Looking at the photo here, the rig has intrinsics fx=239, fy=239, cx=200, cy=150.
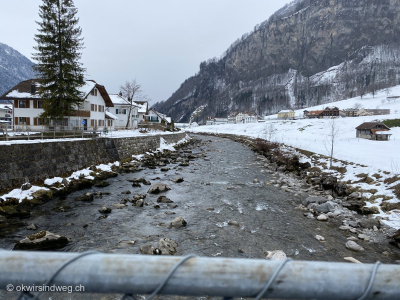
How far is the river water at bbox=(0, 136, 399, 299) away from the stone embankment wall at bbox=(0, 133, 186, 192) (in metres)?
3.27

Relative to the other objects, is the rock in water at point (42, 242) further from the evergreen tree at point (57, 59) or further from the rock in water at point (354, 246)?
the evergreen tree at point (57, 59)

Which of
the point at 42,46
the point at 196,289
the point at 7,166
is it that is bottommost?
the point at 7,166

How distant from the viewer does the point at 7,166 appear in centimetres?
1490

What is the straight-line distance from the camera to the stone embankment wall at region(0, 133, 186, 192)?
15070 mm

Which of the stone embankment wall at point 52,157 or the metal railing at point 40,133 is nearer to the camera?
the stone embankment wall at point 52,157

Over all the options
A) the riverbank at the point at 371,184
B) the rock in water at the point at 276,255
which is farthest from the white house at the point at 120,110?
the rock in water at the point at 276,255

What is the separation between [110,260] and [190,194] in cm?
1582

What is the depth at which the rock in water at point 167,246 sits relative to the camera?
355 inches

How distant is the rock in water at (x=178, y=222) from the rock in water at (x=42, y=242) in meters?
4.56

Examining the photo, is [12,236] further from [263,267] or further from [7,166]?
[263,267]

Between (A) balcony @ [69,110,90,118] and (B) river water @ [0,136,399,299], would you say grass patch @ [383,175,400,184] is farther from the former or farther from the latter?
(A) balcony @ [69,110,90,118]

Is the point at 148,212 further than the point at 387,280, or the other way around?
the point at 148,212

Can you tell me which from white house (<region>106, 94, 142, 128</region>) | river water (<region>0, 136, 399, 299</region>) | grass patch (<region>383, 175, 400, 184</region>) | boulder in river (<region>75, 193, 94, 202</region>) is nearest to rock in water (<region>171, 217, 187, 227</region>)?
river water (<region>0, 136, 399, 299</region>)

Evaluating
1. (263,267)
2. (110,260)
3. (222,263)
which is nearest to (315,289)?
Result: (263,267)
